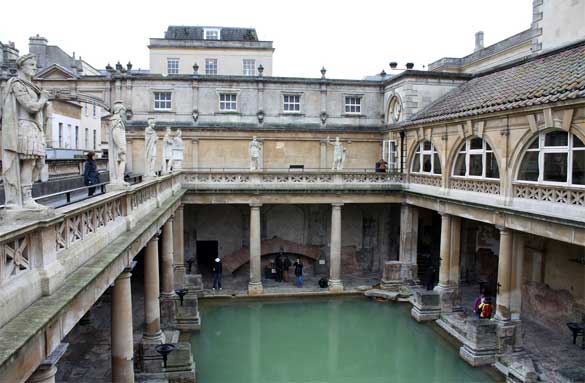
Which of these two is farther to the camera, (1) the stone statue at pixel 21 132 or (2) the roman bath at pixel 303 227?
(2) the roman bath at pixel 303 227

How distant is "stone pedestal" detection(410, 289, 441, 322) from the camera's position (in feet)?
75.9

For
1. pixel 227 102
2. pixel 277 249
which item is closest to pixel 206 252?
pixel 277 249

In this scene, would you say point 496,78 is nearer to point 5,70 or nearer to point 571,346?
point 571,346

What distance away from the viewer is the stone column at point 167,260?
20.5m

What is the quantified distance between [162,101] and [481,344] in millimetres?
21374

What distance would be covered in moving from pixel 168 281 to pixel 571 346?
1538 centimetres

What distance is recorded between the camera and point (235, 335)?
71.0 ft

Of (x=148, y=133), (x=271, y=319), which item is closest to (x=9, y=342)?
(x=148, y=133)

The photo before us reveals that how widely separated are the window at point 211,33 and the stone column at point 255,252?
82.0 ft

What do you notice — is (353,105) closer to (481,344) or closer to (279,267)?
(279,267)

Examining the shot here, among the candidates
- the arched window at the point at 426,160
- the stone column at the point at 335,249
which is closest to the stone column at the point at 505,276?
the arched window at the point at 426,160

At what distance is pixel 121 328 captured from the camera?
1123cm

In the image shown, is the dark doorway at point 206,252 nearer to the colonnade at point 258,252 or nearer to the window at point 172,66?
the colonnade at point 258,252

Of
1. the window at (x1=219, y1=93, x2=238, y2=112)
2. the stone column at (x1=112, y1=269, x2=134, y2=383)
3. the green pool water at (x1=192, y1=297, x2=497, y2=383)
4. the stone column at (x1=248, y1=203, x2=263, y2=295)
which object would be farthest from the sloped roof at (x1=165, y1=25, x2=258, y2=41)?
the stone column at (x1=112, y1=269, x2=134, y2=383)
